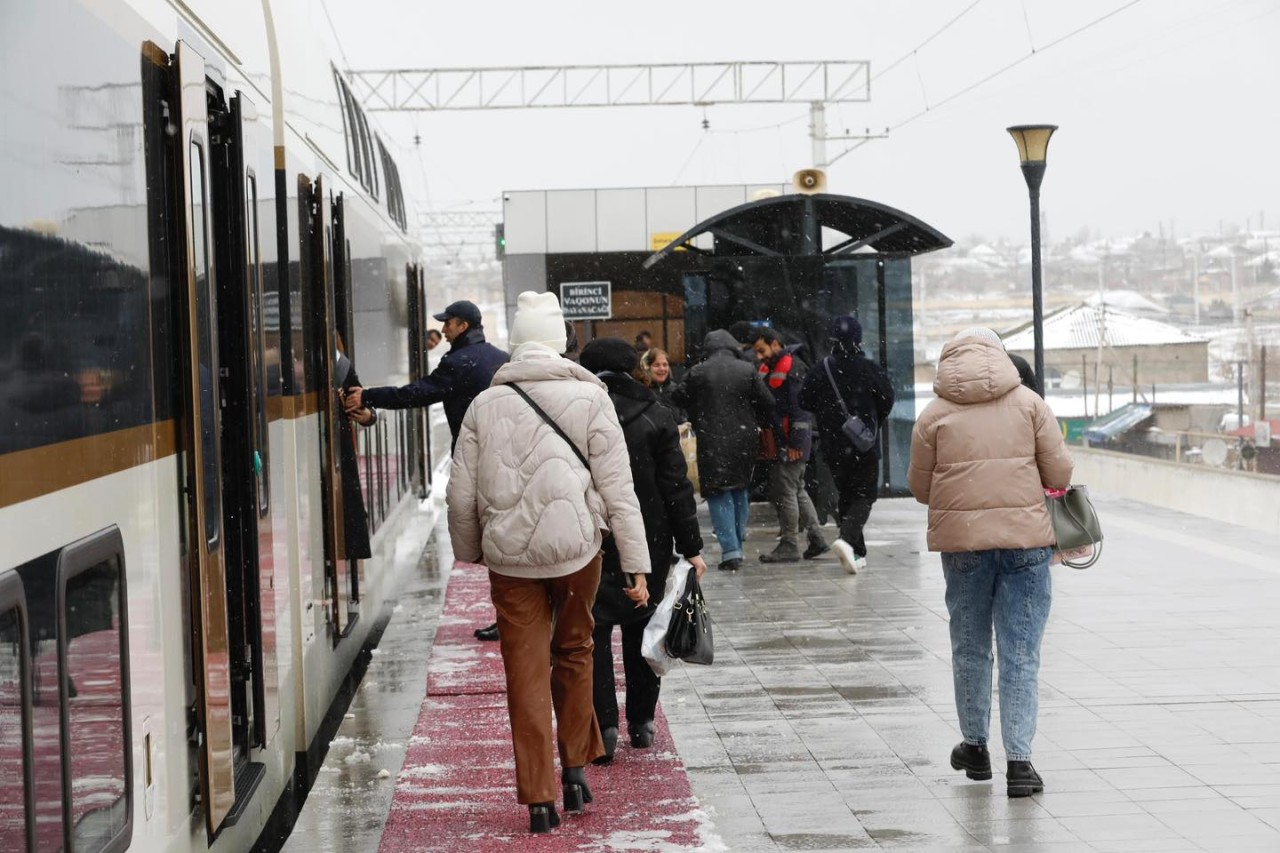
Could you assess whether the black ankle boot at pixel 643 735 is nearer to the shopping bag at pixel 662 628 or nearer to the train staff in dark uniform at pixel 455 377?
the shopping bag at pixel 662 628

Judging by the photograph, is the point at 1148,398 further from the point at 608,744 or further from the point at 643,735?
the point at 608,744

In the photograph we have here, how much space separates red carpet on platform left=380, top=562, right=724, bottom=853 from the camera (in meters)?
6.15

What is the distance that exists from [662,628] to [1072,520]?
1668mm

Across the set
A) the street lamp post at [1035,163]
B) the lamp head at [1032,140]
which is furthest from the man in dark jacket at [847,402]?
the lamp head at [1032,140]

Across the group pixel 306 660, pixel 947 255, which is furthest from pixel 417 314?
pixel 947 255

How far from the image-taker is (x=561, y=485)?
6.09 metres

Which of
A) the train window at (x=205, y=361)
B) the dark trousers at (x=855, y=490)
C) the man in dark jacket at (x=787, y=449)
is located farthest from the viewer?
the man in dark jacket at (x=787, y=449)

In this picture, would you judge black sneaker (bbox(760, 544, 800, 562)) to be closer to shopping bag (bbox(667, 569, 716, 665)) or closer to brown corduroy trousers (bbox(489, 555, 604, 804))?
shopping bag (bbox(667, 569, 716, 665))

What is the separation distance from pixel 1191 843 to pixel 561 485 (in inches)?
94.7

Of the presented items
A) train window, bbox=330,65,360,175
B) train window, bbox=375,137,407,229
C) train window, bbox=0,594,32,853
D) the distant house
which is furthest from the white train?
the distant house

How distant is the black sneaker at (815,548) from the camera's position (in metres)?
14.3

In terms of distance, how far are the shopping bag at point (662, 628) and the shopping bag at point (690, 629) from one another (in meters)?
0.02

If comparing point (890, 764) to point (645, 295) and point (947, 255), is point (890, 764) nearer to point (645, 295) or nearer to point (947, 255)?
point (645, 295)

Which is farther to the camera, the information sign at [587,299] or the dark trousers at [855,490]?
the information sign at [587,299]
